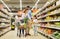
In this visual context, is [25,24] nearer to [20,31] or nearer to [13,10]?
[20,31]

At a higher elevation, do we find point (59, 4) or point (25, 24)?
point (59, 4)

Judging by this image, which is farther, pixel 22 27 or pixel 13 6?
pixel 13 6

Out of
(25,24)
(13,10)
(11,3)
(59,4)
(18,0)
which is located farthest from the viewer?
(13,10)

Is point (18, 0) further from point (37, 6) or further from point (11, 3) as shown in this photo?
point (37, 6)

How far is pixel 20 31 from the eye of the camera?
910cm

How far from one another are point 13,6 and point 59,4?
15.9m

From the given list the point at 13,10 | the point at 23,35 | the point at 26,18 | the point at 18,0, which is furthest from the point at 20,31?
the point at 13,10

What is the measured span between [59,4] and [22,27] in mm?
3905

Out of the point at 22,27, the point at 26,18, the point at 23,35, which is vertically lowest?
the point at 23,35

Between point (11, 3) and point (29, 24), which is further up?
point (11, 3)

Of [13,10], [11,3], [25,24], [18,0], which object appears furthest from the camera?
[13,10]

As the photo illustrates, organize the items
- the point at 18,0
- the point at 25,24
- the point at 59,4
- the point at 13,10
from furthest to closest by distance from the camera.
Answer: the point at 13,10
the point at 18,0
the point at 25,24
the point at 59,4

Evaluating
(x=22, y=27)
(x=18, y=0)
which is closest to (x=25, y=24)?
(x=22, y=27)

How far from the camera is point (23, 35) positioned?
9094 mm
